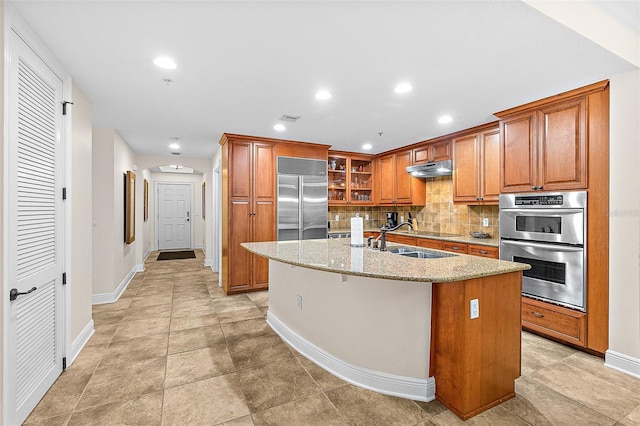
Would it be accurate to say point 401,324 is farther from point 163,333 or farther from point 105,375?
point 163,333

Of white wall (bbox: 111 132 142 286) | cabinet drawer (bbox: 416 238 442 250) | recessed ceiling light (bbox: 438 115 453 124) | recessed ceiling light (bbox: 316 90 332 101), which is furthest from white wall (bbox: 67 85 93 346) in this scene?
cabinet drawer (bbox: 416 238 442 250)

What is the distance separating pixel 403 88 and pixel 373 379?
243cm

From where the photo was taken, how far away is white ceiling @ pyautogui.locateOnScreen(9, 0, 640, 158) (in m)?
1.71

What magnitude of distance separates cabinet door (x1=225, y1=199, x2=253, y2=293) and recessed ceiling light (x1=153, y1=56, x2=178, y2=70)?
237 cm

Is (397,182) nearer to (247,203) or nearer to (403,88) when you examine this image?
(247,203)

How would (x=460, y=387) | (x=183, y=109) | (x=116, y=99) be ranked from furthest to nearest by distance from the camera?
(x=183, y=109)
(x=116, y=99)
(x=460, y=387)

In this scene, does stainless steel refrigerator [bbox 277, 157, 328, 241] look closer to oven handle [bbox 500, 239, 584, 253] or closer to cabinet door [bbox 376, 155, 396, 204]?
cabinet door [bbox 376, 155, 396, 204]

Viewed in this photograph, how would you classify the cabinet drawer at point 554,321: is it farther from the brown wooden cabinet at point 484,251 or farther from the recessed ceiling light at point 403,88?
the recessed ceiling light at point 403,88

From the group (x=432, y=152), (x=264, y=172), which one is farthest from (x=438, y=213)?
(x=264, y=172)

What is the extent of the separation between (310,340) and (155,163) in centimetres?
552

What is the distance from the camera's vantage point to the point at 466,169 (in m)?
4.13

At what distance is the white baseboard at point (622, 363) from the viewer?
Answer: 2342mm

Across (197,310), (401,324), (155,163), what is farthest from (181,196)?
(401,324)

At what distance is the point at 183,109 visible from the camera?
334 cm
